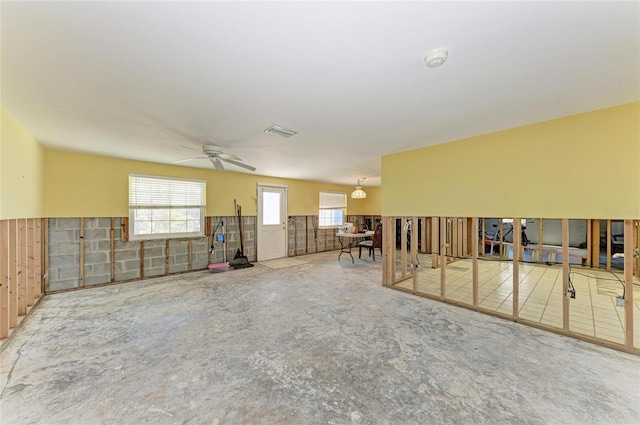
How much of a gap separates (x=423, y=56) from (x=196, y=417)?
2.80 m

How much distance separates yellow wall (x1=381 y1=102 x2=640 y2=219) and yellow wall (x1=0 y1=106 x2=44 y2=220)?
4.90 metres

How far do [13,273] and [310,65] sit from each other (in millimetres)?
3920

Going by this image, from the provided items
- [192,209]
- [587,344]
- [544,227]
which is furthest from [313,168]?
[544,227]

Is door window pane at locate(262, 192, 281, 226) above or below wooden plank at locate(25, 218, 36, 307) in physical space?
above

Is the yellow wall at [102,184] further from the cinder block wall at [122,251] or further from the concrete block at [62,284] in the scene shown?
the concrete block at [62,284]

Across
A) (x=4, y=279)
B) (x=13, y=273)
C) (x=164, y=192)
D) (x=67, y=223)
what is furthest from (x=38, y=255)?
(x=164, y=192)

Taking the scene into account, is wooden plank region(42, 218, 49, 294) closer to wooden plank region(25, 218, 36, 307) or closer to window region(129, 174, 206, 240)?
wooden plank region(25, 218, 36, 307)

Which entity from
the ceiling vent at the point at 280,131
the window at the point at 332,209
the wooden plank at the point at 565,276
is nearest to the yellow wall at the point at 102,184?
the window at the point at 332,209

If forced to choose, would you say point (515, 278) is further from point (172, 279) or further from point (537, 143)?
point (172, 279)

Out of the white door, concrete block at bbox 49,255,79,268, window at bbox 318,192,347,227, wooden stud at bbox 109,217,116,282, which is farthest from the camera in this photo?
window at bbox 318,192,347,227

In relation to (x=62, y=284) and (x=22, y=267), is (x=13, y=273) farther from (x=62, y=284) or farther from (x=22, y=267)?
(x=62, y=284)

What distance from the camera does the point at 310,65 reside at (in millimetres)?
1677

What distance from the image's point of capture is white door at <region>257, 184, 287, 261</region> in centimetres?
649

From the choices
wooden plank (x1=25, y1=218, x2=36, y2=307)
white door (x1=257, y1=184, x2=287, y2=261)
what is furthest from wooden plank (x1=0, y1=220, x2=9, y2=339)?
white door (x1=257, y1=184, x2=287, y2=261)
